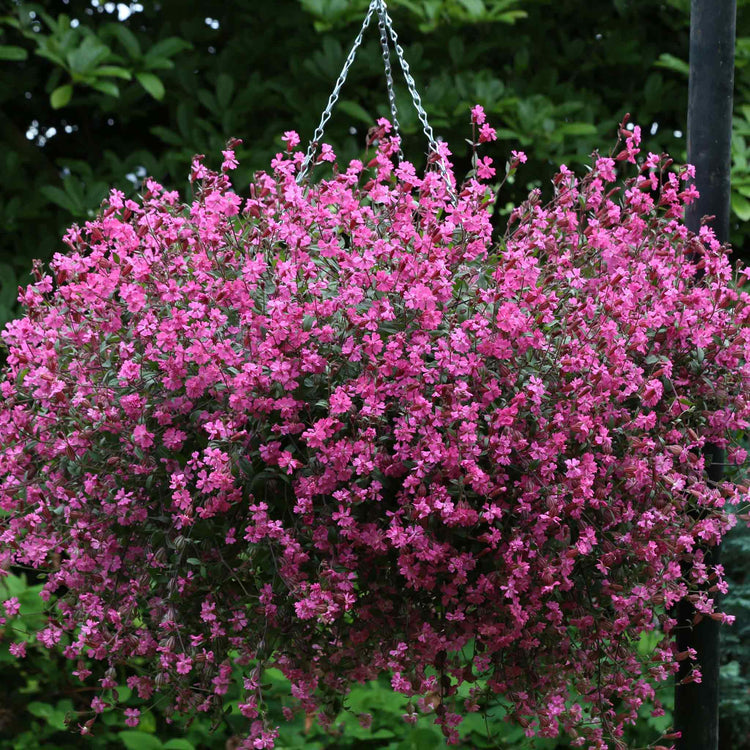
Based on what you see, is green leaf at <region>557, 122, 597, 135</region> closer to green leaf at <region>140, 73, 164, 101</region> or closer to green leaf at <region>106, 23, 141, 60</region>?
green leaf at <region>140, 73, 164, 101</region>

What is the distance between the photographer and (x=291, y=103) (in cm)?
339

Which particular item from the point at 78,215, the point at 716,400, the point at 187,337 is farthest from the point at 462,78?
the point at 187,337

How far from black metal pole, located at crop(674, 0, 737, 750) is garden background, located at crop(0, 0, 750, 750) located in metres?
1.08

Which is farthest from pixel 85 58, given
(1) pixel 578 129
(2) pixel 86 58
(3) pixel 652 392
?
(3) pixel 652 392

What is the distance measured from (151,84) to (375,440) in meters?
2.00

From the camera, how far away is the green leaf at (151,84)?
3055 mm

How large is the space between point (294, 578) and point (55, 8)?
2.90 meters

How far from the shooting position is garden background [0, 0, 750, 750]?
315cm

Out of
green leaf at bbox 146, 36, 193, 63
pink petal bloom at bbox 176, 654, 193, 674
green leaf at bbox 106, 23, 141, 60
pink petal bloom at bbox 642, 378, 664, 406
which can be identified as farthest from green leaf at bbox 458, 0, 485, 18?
pink petal bloom at bbox 176, 654, 193, 674

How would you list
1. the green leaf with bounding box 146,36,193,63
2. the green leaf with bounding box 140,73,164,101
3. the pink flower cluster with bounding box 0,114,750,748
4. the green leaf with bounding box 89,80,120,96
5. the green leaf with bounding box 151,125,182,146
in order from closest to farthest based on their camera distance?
the pink flower cluster with bounding box 0,114,750,748 < the green leaf with bounding box 89,80,120,96 < the green leaf with bounding box 140,73,164,101 < the green leaf with bounding box 146,36,193,63 < the green leaf with bounding box 151,125,182,146

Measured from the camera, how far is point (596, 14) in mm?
3781

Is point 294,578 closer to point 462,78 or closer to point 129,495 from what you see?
point 129,495

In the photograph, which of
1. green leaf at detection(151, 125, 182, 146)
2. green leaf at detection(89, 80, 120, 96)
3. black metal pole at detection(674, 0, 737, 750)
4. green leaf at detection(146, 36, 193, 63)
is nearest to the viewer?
black metal pole at detection(674, 0, 737, 750)

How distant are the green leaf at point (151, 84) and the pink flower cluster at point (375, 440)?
1.42 m
